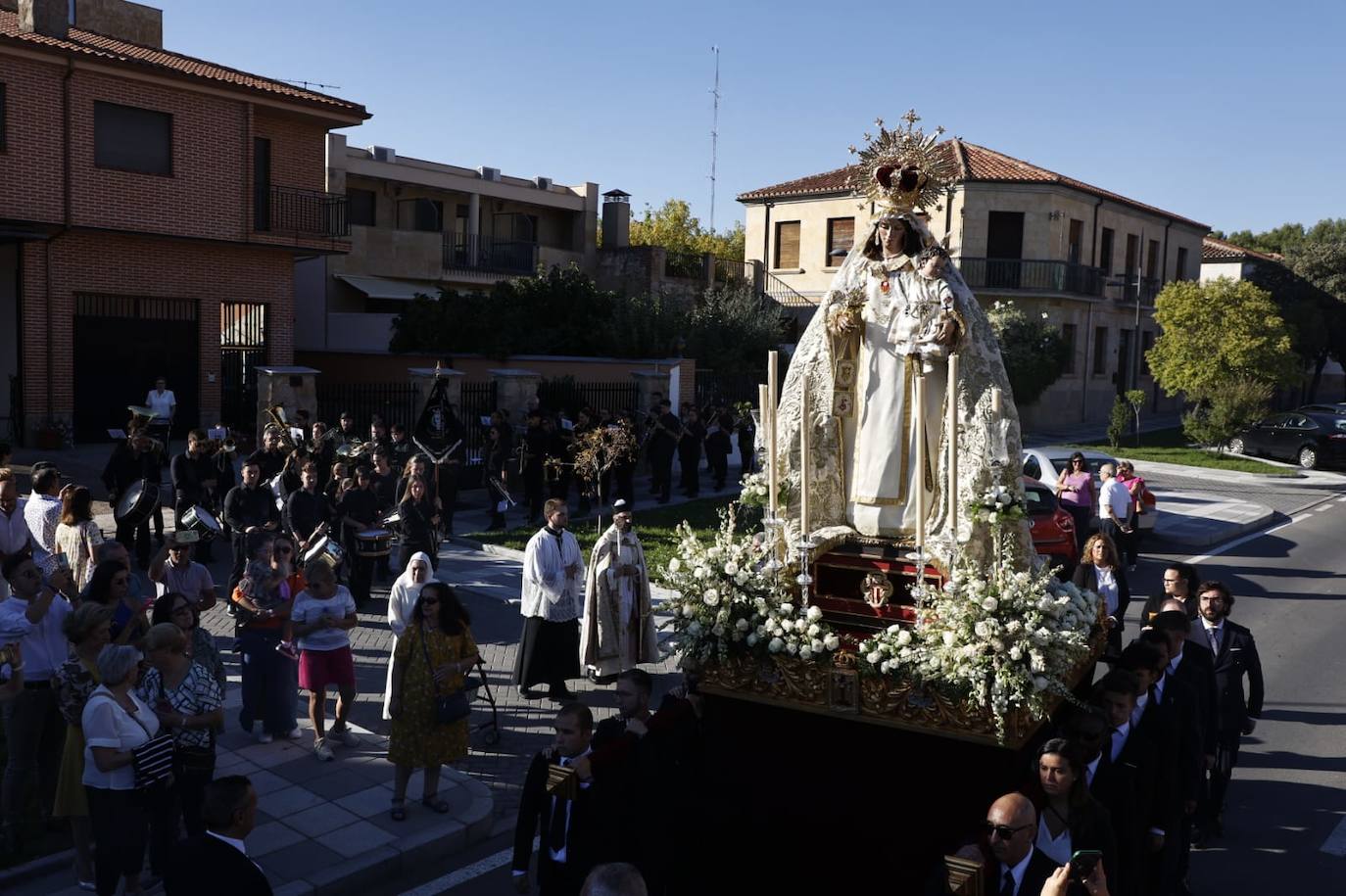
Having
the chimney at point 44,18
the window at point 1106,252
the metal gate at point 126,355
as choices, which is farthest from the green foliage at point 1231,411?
the chimney at point 44,18

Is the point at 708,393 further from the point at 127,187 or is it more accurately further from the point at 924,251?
the point at 924,251

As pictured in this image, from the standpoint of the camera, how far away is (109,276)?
21969 millimetres

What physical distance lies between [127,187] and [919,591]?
20581 millimetres

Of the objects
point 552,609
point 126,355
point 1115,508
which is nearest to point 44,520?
point 552,609

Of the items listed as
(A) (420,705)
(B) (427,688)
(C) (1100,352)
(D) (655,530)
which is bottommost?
(D) (655,530)

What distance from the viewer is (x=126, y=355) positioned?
22.3 m

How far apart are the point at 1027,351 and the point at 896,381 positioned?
91.5 ft

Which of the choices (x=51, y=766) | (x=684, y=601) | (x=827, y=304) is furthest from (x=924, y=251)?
(x=51, y=766)

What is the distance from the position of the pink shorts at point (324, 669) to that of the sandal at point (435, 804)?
1340 mm

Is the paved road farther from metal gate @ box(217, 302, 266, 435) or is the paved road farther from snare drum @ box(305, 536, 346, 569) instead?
metal gate @ box(217, 302, 266, 435)

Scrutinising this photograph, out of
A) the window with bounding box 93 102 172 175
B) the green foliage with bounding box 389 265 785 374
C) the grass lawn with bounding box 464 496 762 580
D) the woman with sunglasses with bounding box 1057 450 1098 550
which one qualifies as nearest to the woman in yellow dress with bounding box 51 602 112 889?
the grass lawn with bounding box 464 496 762 580

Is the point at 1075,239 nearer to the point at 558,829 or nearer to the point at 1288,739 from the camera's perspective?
the point at 1288,739

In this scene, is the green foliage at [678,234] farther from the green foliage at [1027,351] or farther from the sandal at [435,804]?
the sandal at [435,804]

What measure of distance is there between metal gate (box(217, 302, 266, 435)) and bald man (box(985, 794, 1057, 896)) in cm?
2153
